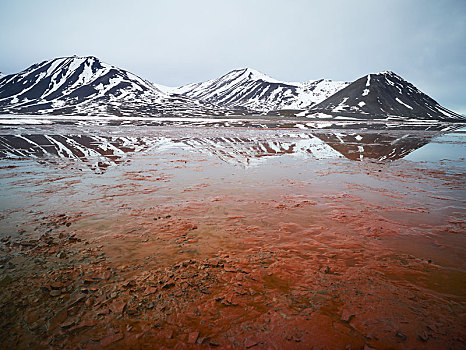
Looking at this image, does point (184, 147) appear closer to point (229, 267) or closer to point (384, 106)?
point (229, 267)

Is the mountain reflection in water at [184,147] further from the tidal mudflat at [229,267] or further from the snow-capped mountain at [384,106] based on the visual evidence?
the snow-capped mountain at [384,106]

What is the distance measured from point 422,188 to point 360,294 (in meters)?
9.35

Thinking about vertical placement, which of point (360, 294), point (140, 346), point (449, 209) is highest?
point (449, 209)

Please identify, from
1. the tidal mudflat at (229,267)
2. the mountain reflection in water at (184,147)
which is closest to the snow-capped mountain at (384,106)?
the mountain reflection in water at (184,147)

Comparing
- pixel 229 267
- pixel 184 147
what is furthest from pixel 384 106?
pixel 229 267

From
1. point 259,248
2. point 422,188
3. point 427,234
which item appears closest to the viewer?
point 259,248

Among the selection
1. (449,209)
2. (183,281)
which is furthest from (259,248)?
(449,209)

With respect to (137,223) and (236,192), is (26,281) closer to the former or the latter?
(137,223)

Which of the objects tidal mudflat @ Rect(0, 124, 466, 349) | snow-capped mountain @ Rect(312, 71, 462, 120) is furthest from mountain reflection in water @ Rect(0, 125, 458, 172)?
snow-capped mountain @ Rect(312, 71, 462, 120)

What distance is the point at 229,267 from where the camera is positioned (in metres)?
5.09

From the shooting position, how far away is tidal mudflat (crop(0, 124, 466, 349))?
141 inches

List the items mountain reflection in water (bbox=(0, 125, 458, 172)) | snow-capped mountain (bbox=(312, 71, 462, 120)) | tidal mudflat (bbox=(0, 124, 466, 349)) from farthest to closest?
snow-capped mountain (bbox=(312, 71, 462, 120)) → mountain reflection in water (bbox=(0, 125, 458, 172)) → tidal mudflat (bbox=(0, 124, 466, 349))

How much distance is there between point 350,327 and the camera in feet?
12.0

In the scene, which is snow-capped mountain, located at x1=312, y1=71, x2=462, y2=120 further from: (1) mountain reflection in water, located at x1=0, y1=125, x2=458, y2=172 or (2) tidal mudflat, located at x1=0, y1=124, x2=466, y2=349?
(2) tidal mudflat, located at x1=0, y1=124, x2=466, y2=349
